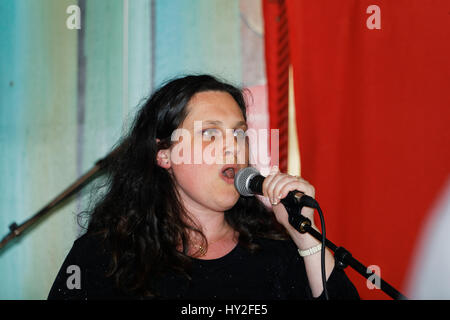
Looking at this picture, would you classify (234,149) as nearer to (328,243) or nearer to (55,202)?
(328,243)

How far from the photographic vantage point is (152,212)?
4.12 ft

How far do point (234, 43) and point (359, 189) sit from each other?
860mm

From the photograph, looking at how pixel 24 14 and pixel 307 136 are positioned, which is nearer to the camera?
pixel 307 136

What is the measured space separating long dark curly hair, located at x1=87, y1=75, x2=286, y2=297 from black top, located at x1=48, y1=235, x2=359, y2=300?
0.11 feet

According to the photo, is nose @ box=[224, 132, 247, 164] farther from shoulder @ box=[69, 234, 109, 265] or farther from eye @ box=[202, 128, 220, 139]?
shoulder @ box=[69, 234, 109, 265]

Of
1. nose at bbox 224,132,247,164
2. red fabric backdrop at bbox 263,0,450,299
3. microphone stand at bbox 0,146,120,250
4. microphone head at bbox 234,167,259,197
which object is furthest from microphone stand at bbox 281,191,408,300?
microphone stand at bbox 0,146,120,250

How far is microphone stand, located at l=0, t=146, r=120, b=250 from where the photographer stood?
185 cm

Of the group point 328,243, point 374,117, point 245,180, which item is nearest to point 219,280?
point 245,180

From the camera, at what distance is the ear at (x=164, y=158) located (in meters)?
1.27

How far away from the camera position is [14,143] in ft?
6.24

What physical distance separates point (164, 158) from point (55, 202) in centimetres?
83
